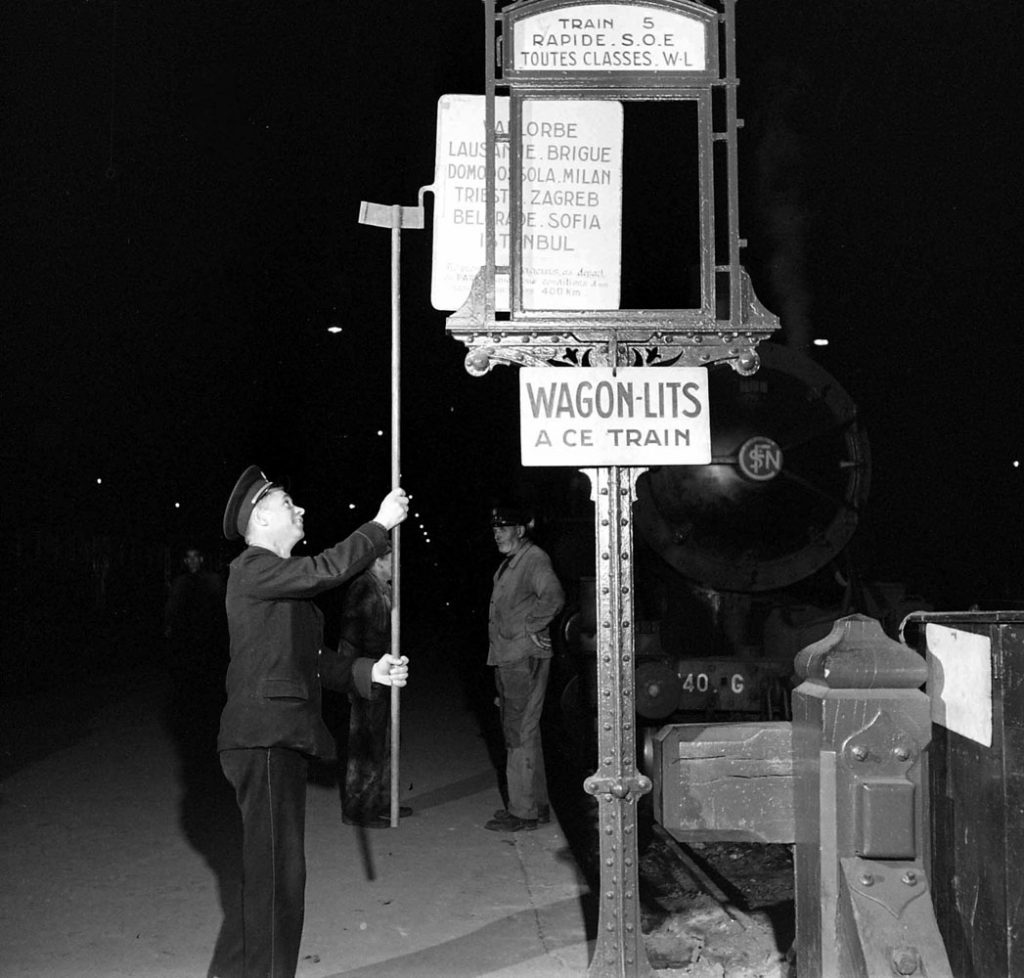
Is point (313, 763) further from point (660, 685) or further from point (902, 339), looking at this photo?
point (902, 339)

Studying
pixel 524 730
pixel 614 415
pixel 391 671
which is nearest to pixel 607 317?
pixel 614 415

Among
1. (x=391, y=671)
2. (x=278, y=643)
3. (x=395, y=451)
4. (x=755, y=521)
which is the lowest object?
(x=391, y=671)

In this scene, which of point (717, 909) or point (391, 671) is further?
point (717, 909)

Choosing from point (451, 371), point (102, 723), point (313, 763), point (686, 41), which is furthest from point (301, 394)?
point (686, 41)

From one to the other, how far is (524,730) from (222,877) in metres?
1.90

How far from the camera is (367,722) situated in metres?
6.86

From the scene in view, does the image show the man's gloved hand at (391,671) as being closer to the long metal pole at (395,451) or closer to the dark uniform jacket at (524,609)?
the long metal pole at (395,451)

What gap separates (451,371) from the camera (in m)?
31.6

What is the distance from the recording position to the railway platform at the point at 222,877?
465cm

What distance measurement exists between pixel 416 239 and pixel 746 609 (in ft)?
42.6

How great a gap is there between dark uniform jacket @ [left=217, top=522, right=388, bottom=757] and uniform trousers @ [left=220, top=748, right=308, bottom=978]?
0.25 feet

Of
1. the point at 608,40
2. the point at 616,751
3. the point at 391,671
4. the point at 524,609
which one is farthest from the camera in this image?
the point at 524,609

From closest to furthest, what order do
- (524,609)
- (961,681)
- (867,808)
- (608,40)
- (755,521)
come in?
(867,808)
(961,681)
(608,40)
(524,609)
(755,521)

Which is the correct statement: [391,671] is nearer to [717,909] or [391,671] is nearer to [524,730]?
[717,909]
